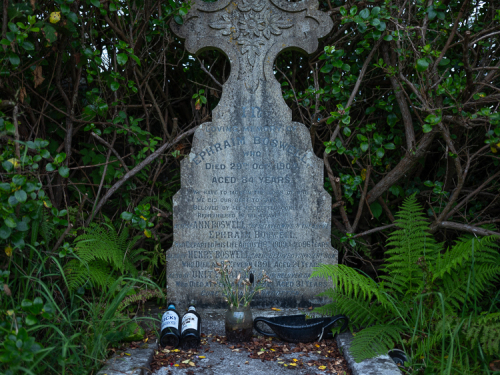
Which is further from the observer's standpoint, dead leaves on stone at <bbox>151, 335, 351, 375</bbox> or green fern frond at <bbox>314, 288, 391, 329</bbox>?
green fern frond at <bbox>314, 288, 391, 329</bbox>

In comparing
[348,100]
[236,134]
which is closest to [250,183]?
[236,134]

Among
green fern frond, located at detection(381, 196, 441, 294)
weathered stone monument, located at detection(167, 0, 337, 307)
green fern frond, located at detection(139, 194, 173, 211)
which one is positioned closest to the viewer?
green fern frond, located at detection(381, 196, 441, 294)

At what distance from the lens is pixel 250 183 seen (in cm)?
371

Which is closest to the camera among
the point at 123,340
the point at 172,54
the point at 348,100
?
the point at 123,340

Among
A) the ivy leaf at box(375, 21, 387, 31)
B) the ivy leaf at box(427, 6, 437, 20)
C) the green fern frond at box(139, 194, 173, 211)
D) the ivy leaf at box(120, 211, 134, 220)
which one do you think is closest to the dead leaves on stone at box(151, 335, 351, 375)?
the ivy leaf at box(120, 211, 134, 220)

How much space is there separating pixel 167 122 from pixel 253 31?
1456 millimetres

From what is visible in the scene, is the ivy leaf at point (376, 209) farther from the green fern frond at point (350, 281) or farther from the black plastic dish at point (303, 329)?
the black plastic dish at point (303, 329)

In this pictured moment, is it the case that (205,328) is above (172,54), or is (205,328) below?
below

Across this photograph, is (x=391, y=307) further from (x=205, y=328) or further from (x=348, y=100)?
(x=348, y=100)

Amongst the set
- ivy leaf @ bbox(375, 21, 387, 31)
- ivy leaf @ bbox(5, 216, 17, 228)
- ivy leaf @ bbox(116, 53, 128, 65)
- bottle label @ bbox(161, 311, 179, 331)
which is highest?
ivy leaf @ bbox(375, 21, 387, 31)

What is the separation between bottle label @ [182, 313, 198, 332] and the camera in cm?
301

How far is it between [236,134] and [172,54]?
135cm

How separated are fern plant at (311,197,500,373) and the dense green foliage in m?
0.04

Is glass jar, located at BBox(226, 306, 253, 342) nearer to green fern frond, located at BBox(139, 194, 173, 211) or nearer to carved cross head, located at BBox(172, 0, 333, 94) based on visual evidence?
green fern frond, located at BBox(139, 194, 173, 211)
